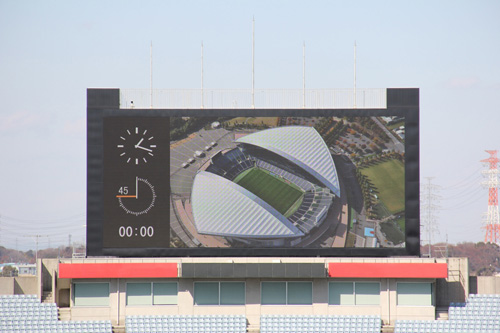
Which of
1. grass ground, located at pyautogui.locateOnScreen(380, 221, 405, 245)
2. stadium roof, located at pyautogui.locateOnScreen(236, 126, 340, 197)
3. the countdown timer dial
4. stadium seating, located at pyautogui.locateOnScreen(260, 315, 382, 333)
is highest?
stadium roof, located at pyautogui.locateOnScreen(236, 126, 340, 197)

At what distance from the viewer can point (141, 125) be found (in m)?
39.1

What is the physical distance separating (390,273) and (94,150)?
14972 millimetres

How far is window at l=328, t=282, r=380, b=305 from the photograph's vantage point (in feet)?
132

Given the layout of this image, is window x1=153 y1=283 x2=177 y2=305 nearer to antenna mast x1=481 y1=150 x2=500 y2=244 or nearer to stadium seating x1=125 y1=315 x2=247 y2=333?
stadium seating x1=125 y1=315 x2=247 y2=333

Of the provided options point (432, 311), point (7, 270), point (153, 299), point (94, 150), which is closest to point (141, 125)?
point (94, 150)

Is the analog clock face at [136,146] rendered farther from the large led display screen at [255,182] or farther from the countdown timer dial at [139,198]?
the countdown timer dial at [139,198]

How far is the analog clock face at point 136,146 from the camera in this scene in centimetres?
3891

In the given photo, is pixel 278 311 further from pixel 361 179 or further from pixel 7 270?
pixel 7 270

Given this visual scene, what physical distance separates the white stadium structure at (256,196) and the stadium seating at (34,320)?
23.1 feet

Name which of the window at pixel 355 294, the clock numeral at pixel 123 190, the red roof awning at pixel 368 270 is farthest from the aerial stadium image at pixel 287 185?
the window at pixel 355 294

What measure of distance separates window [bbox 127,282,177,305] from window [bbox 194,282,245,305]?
→ 117 centimetres

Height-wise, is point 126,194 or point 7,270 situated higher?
point 126,194

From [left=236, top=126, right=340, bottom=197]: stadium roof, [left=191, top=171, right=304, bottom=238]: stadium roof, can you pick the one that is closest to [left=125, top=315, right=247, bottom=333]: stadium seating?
[left=191, top=171, right=304, bottom=238]: stadium roof

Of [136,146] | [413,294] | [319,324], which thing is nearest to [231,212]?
[136,146]
